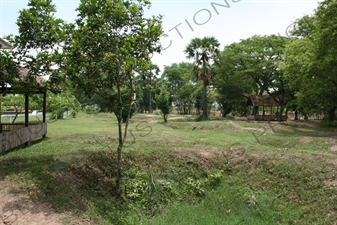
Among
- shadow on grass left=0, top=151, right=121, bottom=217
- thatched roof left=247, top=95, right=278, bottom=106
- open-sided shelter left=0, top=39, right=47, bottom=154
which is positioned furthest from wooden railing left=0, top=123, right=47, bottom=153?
thatched roof left=247, top=95, right=278, bottom=106

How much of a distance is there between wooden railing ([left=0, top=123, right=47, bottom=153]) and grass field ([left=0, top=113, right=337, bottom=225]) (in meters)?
0.37

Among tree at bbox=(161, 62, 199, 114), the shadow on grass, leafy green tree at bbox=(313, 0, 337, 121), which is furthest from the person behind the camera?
tree at bbox=(161, 62, 199, 114)

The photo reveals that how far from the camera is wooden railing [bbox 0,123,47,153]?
32.5ft

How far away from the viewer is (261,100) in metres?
32.7

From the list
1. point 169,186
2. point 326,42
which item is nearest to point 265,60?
point 326,42

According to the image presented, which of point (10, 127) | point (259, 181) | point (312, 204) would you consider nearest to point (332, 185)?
point (312, 204)

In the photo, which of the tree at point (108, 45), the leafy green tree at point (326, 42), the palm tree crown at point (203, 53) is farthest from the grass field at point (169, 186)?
the palm tree crown at point (203, 53)

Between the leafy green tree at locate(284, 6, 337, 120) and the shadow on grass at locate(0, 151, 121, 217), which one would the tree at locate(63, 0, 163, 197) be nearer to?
the shadow on grass at locate(0, 151, 121, 217)

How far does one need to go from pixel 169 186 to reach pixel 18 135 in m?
5.94

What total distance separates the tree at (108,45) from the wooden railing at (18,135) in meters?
4.01

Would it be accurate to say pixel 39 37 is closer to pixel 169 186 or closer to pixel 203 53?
pixel 169 186

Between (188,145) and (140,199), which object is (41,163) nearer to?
(140,199)

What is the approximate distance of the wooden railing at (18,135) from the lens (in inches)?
390

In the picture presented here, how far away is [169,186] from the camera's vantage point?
896 centimetres
